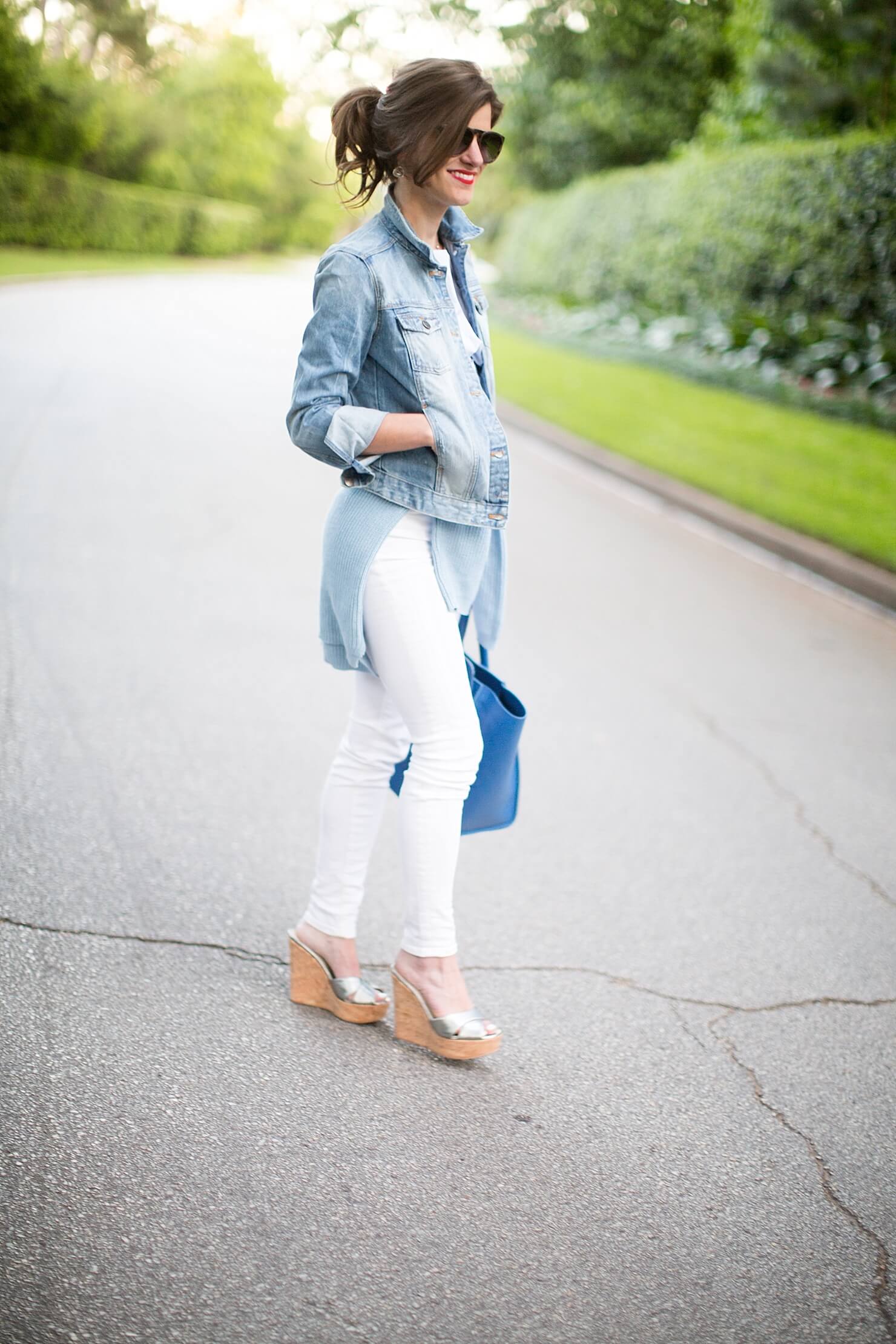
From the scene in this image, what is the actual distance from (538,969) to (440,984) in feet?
1.97

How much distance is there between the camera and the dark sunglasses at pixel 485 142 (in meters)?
2.44

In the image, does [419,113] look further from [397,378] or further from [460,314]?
[397,378]

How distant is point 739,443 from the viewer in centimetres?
1172

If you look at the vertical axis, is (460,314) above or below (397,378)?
above

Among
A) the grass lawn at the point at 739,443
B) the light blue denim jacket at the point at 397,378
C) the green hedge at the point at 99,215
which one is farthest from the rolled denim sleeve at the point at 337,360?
the green hedge at the point at 99,215

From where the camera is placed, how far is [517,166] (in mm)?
30219

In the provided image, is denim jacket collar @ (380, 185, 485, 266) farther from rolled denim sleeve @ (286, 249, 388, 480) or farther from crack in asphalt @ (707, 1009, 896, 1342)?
crack in asphalt @ (707, 1009, 896, 1342)

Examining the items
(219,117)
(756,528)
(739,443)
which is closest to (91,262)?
(219,117)

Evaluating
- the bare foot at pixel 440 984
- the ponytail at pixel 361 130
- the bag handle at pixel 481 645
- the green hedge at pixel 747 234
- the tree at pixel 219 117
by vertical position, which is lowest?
the bare foot at pixel 440 984

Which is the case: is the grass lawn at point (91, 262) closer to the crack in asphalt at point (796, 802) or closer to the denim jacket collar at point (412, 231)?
the crack in asphalt at point (796, 802)

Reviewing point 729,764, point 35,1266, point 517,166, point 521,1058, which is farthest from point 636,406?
point 517,166

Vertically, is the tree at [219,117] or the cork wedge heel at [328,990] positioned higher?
the tree at [219,117]

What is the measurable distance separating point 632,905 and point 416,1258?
1705 millimetres

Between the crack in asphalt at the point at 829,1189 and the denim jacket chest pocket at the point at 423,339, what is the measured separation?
1831 millimetres
